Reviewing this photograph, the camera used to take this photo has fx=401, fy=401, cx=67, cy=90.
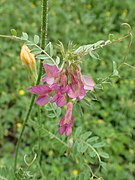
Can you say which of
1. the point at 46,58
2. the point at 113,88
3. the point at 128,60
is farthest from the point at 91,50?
the point at 128,60

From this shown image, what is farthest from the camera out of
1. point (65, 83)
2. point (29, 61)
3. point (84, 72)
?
point (84, 72)

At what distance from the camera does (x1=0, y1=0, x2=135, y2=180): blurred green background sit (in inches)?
73.2

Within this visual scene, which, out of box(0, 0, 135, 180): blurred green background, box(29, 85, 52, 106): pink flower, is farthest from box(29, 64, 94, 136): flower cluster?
box(0, 0, 135, 180): blurred green background

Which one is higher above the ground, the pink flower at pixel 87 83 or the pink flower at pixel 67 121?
the pink flower at pixel 87 83

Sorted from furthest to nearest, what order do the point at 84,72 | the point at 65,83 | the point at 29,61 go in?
the point at 84,72 < the point at 29,61 < the point at 65,83

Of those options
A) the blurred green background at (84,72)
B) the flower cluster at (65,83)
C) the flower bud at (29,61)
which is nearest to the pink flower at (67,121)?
the flower cluster at (65,83)

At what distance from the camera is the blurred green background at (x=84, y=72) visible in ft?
6.10

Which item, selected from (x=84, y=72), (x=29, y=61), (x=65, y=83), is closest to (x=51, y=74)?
(x=65, y=83)

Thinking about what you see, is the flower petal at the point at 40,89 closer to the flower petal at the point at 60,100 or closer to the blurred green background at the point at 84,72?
the flower petal at the point at 60,100

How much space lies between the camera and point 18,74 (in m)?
2.21

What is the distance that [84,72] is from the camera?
2254 mm

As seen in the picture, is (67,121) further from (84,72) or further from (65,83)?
(84,72)

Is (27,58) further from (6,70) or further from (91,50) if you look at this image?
(6,70)

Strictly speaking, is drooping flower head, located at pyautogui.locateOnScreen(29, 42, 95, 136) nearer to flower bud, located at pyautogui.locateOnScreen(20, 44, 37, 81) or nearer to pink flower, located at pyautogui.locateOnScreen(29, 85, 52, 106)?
pink flower, located at pyautogui.locateOnScreen(29, 85, 52, 106)
